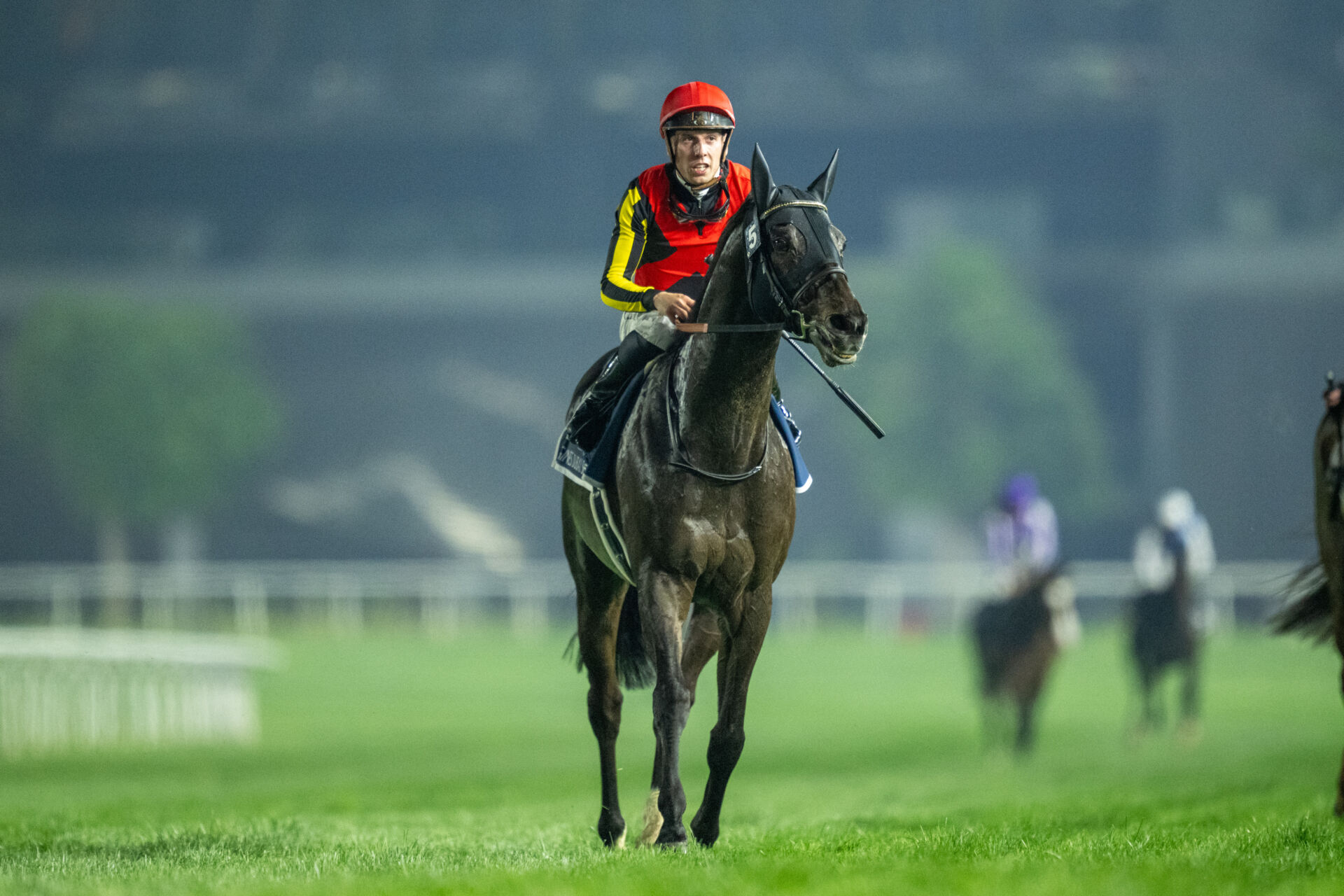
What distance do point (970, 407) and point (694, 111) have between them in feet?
100.0

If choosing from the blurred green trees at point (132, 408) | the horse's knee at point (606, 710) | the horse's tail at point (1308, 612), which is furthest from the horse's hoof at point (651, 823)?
the blurred green trees at point (132, 408)

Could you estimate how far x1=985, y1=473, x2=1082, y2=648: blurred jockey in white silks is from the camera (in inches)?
554

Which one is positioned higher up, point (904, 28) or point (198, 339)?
point (904, 28)

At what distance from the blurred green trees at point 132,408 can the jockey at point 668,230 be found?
32067 millimetres

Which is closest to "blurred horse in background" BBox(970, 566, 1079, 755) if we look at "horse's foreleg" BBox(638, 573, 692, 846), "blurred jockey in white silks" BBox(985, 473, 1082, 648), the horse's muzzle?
"blurred jockey in white silks" BBox(985, 473, 1082, 648)

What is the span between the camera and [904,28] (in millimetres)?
44406

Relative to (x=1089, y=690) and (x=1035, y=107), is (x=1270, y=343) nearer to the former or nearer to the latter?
(x=1035, y=107)

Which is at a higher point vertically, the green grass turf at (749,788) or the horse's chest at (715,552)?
the horse's chest at (715,552)

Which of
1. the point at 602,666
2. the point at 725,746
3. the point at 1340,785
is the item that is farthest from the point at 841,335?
the point at 1340,785

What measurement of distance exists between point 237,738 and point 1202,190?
28868 millimetres

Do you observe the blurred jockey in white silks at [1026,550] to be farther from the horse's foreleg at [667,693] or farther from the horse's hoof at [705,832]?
the horse's foreleg at [667,693]

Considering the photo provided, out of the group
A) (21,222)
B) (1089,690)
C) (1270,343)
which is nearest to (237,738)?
(1089,690)

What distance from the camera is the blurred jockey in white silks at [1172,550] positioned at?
1512cm

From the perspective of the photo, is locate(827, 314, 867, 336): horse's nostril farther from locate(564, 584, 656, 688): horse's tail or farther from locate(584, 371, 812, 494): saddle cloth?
locate(564, 584, 656, 688): horse's tail
